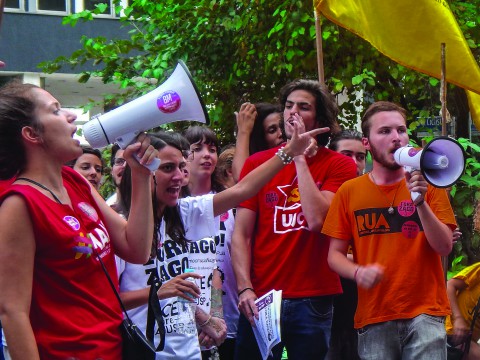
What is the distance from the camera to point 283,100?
5.10m

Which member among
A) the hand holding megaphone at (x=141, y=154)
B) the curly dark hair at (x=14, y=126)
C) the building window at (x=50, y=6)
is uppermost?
the building window at (x=50, y=6)

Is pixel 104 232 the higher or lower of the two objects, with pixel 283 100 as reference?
lower

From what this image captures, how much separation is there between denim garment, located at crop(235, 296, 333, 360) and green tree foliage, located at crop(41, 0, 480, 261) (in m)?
3.51

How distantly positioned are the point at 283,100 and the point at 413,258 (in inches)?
49.6

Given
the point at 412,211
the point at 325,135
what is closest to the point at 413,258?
the point at 412,211

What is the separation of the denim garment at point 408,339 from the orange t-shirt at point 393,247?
0.13ft

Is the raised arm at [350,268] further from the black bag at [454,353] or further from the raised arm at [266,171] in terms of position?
the black bag at [454,353]

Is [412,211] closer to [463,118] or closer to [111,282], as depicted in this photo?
[111,282]

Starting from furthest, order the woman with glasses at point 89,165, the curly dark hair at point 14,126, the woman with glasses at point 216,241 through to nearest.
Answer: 1. the woman with glasses at point 89,165
2. the woman with glasses at point 216,241
3. the curly dark hair at point 14,126

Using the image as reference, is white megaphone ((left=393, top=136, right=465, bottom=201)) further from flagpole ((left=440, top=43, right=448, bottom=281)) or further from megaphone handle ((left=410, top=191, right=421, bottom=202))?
flagpole ((left=440, top=43, right=448, bottom=281))

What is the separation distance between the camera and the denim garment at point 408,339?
4.27m

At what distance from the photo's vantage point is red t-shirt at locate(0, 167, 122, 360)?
2.96 meters

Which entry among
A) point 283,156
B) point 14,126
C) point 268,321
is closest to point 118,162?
point 268,321

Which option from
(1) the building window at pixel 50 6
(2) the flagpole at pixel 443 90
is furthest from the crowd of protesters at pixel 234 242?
(1) the building window at pixel 50 6
